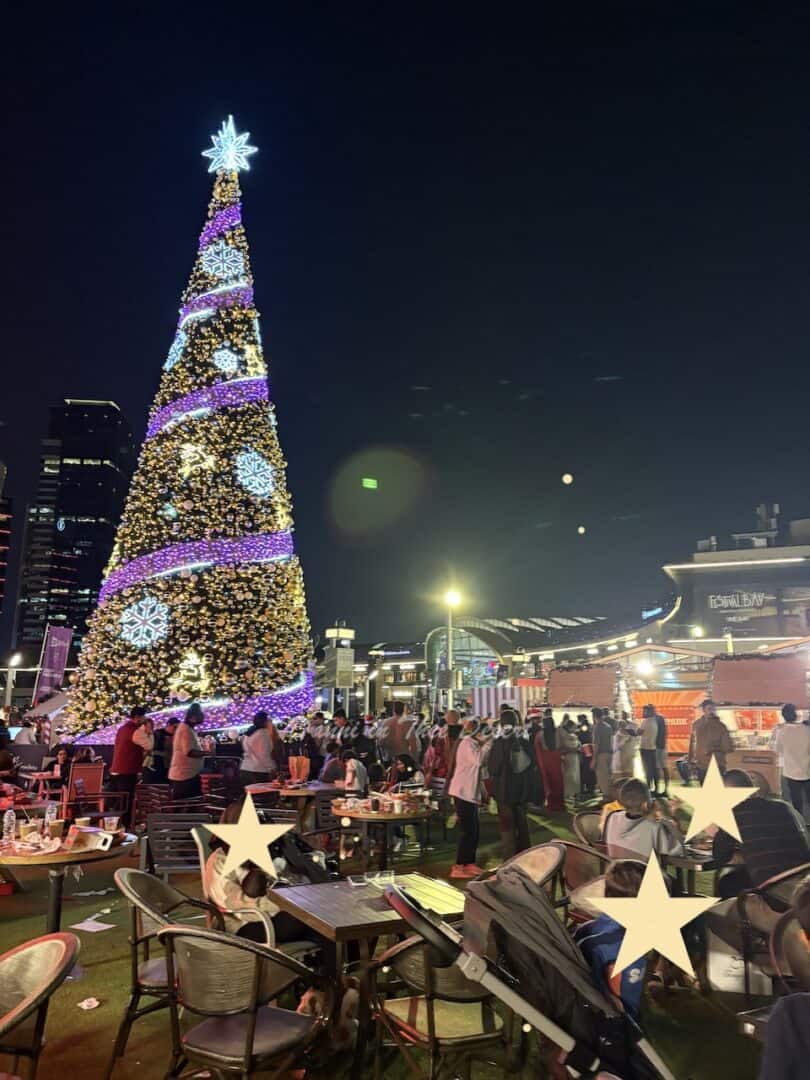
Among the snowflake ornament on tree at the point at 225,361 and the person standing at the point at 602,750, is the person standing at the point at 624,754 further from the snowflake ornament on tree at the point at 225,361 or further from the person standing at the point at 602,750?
the snowflake ornament on tree at the point at 225,361

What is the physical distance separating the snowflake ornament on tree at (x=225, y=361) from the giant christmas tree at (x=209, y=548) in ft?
0.08

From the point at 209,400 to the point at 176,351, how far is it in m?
1.53

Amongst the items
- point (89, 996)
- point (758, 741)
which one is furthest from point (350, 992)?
point (758, 741)

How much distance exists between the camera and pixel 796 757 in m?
10.2

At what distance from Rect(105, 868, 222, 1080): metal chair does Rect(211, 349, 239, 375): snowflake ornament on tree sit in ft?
45.8

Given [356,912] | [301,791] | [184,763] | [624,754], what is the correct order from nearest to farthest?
[356,912]
[301,791]
[184,763]
[624,754]

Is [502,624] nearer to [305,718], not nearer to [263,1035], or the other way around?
[305,718]

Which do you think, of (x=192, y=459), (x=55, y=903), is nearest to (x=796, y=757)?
(x=55, y=903)

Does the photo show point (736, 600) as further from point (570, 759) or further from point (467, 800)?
point (467, 800)

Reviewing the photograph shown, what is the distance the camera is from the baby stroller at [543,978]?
230 cm

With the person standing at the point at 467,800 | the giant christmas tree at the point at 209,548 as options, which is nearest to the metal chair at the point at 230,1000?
the person standing at the point at 467,800

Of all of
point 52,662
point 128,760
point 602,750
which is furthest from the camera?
point 52,662

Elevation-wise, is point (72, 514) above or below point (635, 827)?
above

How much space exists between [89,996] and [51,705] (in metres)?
14.5
